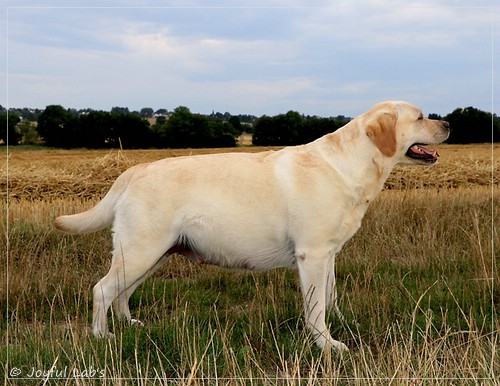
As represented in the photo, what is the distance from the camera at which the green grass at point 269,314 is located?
404 cm

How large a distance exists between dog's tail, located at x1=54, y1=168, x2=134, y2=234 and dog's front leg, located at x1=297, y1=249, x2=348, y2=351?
65.8 inches

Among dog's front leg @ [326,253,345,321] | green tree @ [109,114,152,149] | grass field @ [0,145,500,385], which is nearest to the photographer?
grass field @ [0,145,500,385]

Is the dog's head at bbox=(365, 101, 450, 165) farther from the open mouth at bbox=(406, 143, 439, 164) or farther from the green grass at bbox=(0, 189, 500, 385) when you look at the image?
the green grass at bbox=(0, 189, 500, 385)

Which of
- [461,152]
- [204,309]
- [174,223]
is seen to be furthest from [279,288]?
[461,152]

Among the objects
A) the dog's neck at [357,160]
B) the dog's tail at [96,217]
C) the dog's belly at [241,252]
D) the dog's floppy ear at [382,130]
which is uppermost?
the dog's floppy ear at [382,130]

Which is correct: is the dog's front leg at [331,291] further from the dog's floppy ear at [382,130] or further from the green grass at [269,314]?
the dog's floppy ear at [382,130]

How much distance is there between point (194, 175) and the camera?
16.2 ft

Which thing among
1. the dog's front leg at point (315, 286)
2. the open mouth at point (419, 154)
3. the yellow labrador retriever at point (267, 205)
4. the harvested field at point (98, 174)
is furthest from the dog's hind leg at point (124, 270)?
the harvested field at point (98, 174)

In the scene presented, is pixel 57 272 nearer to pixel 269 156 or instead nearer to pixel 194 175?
pixel 194 175

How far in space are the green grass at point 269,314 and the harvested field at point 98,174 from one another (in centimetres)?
503

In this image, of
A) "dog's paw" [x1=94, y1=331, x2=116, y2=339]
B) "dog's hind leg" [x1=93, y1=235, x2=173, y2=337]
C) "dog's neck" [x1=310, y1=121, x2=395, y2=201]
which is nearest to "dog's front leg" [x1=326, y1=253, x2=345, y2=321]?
"dog's neck" [x1=310, y1=121, x2=395, y2=201]

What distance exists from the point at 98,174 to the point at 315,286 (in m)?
11.3

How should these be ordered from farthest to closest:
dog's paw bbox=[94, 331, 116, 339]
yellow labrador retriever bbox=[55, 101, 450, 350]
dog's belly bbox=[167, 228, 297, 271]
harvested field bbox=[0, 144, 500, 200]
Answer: harvested field bbox=[0, 144, 500, 200] → dog's belly bbox=[167, 228, 297, 271] → yellow labrador retriever bbox=[55, 101, 450, 350] → dog's paw bbox=[94, 331, 116, 339]

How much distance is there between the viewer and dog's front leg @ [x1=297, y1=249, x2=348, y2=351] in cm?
478
